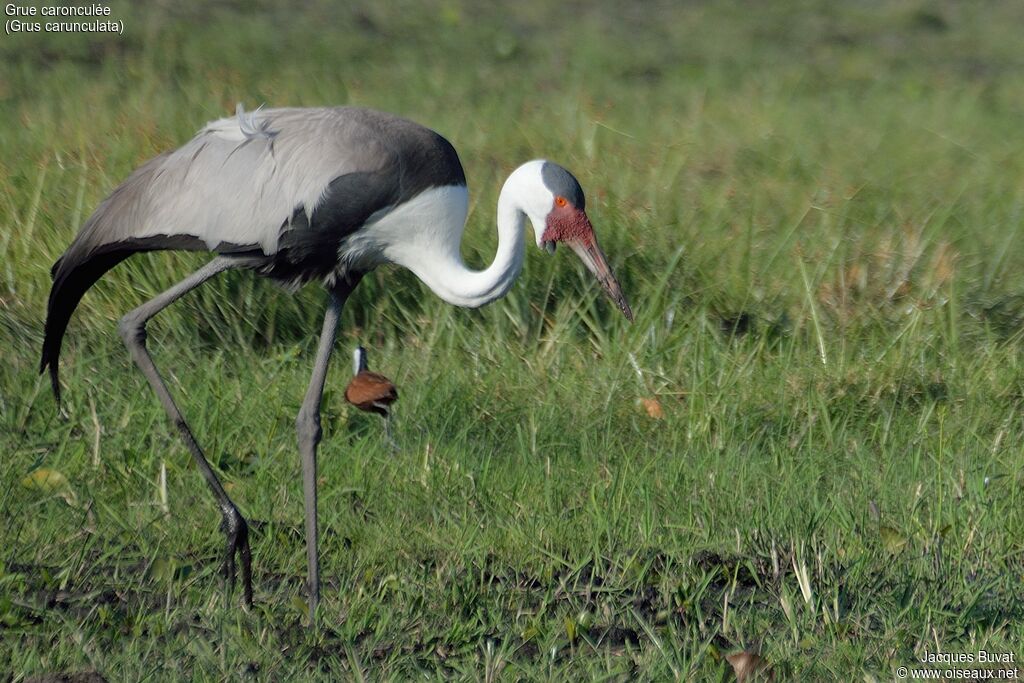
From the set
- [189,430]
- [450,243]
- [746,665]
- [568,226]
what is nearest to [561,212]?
[568,226]

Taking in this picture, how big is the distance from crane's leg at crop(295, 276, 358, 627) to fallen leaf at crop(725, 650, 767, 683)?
0.98 meters

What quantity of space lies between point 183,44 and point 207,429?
14.3 ft

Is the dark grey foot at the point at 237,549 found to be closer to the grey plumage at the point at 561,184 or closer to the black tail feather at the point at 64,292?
the black tail feather at the point at 64,292

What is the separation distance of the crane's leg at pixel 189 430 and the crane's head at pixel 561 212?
833 millimetres

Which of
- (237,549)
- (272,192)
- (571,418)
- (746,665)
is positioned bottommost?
(571,418)

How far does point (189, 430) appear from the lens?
3.59 metres

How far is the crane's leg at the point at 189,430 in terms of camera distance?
3.21m

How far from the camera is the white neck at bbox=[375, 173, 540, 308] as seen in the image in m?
3.70

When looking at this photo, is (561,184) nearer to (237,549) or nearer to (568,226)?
(568,226)

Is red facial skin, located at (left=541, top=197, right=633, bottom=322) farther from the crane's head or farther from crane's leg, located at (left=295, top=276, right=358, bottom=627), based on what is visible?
crane's leg, located at (left=295, top=276, right=358, bottom=627)

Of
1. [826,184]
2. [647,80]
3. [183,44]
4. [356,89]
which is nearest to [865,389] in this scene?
[826,184]

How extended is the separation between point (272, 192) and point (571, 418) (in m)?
1.13

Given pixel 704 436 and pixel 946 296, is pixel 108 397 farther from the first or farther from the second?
pixel 946 296

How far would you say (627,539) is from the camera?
338cm
